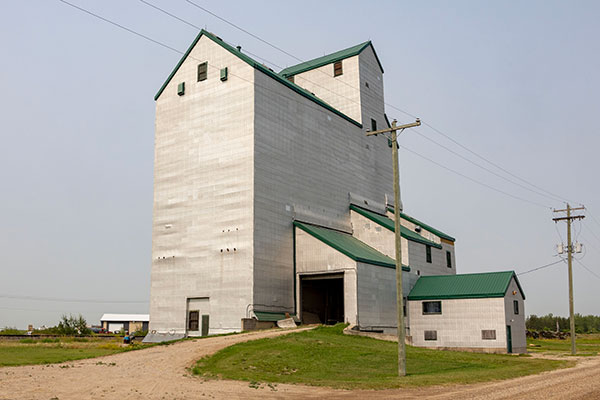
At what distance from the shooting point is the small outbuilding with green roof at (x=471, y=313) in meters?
45.7

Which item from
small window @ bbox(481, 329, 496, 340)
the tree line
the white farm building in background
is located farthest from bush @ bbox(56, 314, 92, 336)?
the tree line

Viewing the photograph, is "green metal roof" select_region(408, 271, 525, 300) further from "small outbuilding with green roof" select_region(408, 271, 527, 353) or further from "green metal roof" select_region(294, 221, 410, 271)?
"green metal roof" select_region(294, 221, 410, 271)

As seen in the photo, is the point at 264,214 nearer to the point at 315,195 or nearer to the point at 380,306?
the point at 315,195

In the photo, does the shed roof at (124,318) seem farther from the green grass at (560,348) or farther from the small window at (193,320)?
the small window at (193,320)

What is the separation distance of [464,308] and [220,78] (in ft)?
92.9

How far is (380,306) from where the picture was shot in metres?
46.0

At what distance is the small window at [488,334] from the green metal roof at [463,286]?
278cm

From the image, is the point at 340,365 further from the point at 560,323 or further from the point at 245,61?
the point at 560,323

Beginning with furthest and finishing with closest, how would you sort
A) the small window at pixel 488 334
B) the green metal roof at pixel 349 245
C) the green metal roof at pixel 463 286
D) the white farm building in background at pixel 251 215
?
the green metal roof at pixel 463 286, the small window at pixel 488 334, the green metal roof at pixel 349 245, the white farm building in background at pixel 251 215

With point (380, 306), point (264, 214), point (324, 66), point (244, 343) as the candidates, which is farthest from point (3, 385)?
point (324, 66)

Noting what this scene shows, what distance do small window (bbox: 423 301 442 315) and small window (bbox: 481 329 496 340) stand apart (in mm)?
4262

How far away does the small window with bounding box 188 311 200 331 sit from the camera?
44156mm

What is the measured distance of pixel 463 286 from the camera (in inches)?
1929

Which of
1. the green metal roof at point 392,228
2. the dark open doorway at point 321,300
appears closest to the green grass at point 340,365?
the dark open doorway at point 321,300
